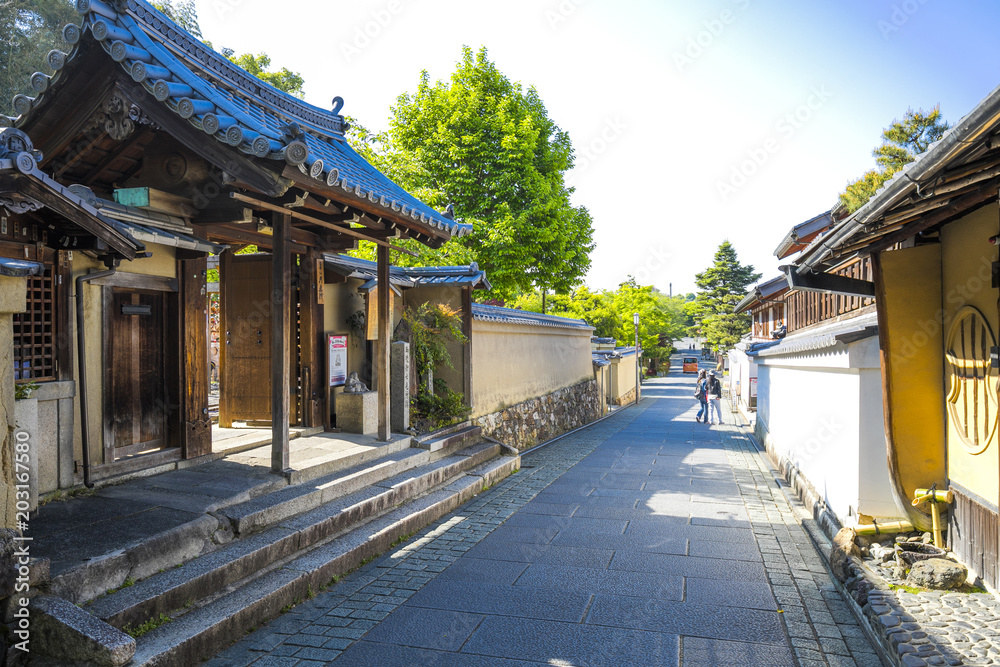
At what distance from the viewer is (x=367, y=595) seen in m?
5.95

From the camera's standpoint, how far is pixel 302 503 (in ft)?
22.8

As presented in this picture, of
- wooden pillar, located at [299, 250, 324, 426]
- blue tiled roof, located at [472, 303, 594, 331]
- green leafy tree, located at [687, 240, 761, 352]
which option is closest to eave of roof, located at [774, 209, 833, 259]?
blue tiled roof, located at [472, 303, 594, 331]

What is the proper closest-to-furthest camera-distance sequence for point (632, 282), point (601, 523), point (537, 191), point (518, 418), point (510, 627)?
point (510, 627) → point (601, 523) → point (518, 418) → point (537, 191) → point (632, 282)

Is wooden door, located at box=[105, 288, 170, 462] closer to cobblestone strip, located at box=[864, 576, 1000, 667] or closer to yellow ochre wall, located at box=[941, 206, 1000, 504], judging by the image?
cobblestone strip, located at box=[864, 576, 1000, 667]

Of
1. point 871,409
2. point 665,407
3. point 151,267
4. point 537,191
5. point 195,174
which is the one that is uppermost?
point 537,191

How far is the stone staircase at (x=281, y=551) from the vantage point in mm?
4457

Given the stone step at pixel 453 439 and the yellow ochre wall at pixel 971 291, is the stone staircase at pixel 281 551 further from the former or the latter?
the yellow ochre wall at pixel 971 291

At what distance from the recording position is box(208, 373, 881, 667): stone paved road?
191 inches

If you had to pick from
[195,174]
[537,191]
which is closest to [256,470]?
[195,174]

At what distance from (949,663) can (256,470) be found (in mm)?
6780

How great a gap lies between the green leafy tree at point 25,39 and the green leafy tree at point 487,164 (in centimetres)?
970

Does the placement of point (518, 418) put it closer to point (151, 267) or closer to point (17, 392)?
point (151, 267)

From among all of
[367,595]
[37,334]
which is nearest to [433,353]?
[367,595]

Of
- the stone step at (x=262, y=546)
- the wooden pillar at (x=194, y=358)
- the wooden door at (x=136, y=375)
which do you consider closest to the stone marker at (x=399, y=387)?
the stone step at (x=262, y=546)
